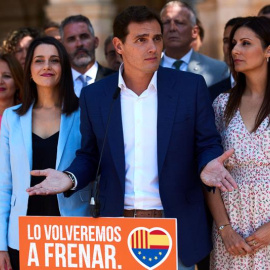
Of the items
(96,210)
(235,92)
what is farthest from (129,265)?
(235,92)

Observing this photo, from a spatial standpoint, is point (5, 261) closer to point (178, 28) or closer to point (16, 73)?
point (16, 73)

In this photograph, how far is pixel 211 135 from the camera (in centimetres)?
340

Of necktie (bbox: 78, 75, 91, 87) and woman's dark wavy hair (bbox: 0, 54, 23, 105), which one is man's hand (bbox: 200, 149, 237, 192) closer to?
woman's dark wavy hair (bbox: 0, 54, 23, 105)

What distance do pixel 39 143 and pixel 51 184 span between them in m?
0.68

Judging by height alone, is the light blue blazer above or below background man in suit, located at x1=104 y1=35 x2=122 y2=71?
below

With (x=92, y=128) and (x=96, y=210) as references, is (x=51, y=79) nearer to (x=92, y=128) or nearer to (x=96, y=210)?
(x=92, y=128)

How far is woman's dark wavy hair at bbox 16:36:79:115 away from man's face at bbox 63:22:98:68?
1.61 metres

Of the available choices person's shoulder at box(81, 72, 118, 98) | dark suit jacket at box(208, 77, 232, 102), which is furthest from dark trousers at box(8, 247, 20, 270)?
dark suit jacket at box(208, 77, 232, 102)

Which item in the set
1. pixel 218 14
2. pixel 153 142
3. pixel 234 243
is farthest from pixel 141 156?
pixel 218 14

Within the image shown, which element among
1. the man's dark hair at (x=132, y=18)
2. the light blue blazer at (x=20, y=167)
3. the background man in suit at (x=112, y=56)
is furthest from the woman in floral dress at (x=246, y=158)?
the background man in suit at (x=112, y=56)

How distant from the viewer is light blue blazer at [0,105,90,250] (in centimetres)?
379

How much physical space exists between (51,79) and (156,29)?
0.89m

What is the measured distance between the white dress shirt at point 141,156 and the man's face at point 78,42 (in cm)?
241

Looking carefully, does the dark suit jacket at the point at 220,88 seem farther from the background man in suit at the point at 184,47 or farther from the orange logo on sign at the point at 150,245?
the orange logo on sign at the point at 150,245
